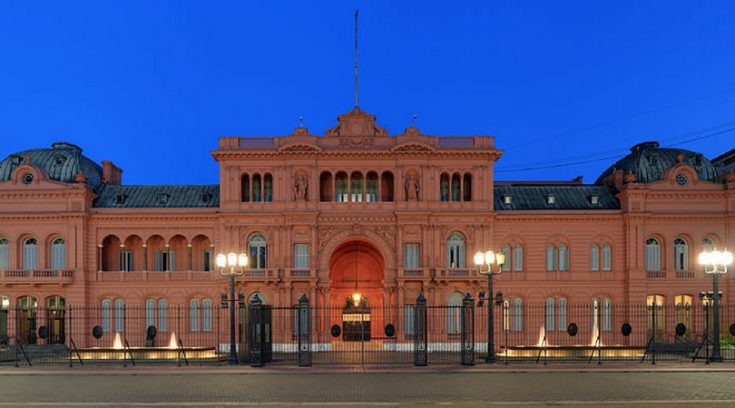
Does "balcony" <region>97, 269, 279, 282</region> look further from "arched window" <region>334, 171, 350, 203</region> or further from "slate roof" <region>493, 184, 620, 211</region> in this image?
"slate roof" <region>493, 184, 620, 211</region>

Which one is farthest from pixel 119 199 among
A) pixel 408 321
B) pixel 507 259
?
pixel 507 259

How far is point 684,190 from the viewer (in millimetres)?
53219

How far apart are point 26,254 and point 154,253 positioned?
32.0 ft

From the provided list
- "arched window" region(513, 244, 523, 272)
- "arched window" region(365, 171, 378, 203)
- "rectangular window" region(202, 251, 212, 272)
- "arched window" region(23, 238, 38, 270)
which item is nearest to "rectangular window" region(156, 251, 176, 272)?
"rectangular window" region(202, 251, 212, 272)

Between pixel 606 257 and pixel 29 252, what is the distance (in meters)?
46.3

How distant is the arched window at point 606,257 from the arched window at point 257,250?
27299 millimetres

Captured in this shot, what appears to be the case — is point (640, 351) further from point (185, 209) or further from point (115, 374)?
point (185, 209)

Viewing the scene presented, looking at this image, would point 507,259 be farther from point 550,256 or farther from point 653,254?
point 653,254

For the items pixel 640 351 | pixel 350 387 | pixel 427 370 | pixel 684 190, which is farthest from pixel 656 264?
pixel 350 387

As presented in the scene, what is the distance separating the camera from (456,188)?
53.6m

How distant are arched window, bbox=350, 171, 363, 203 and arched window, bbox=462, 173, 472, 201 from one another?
323 inches

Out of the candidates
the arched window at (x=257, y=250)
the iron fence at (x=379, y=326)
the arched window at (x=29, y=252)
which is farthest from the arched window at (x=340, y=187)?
the arched window at (x=29, y=252)

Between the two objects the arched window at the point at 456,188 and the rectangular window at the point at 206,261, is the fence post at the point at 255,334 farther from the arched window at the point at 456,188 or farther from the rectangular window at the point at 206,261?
the arched window at the point at 456,188

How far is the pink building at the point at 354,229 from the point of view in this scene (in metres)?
51.9
